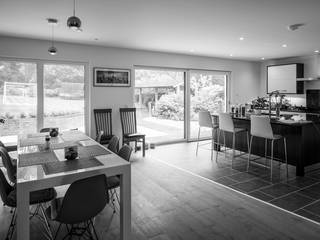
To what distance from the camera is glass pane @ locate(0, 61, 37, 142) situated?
5.26 metres

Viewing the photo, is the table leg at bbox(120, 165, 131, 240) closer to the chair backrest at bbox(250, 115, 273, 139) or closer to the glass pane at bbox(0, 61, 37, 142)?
the chair backrest at bbox(250, 115, 273, 139)

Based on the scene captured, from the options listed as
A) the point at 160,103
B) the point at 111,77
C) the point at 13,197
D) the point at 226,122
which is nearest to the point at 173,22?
the point at 226,122

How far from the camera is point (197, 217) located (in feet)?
9.79

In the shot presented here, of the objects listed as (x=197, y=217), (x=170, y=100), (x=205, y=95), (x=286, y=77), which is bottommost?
(x=197, y=217)

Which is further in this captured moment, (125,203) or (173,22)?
(173,22)

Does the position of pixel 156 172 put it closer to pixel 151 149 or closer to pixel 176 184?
pixel 176 184

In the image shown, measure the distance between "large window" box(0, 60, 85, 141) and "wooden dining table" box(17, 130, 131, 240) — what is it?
8.58 feet

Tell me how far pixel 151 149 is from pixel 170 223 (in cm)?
387

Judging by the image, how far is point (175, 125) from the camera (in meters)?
7.69

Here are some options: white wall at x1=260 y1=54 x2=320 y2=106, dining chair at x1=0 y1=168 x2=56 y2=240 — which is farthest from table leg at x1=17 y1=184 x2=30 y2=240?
white wall at x1=260 y1=54 x2=320 y2=106

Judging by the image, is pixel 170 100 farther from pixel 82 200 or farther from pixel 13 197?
pixel 82 200

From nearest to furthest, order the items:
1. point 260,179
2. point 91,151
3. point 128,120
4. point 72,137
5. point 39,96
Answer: point 91,151 < point 72,137 < point 260,179 < point 39,96 < point 128,120

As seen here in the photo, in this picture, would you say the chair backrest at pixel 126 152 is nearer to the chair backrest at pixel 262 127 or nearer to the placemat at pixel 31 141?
the placemat at pixel 31 141

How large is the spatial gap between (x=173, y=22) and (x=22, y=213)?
3.39 m
